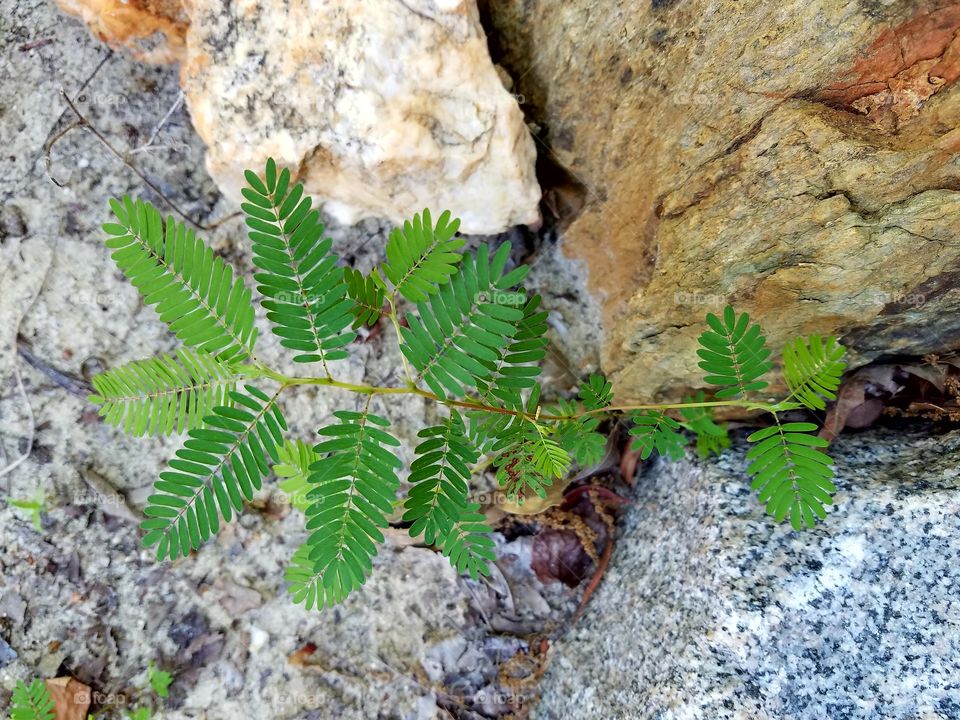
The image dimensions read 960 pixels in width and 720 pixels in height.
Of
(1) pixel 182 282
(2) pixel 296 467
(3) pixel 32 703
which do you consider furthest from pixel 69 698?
(1) pixel 182 282

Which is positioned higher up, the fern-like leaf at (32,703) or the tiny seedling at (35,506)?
the tiny seedling at (35,506)

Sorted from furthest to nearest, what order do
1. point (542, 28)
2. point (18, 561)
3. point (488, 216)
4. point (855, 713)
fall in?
point (18, 561), point (488, 216), point (542, 28), point (855, 713)

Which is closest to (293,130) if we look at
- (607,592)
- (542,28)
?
(542,28)

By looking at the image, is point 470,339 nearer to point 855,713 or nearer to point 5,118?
point 855,713

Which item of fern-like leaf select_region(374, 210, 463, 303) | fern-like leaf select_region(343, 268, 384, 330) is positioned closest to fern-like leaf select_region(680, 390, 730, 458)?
fern-like leaf select_region(374, 210, 463, 303)

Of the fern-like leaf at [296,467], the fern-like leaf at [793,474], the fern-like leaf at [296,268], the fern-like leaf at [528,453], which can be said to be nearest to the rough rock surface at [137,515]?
the fern-like leaf at [296,467]

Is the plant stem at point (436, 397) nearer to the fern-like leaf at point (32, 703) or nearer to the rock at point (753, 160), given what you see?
the rock at point (753, 160)
